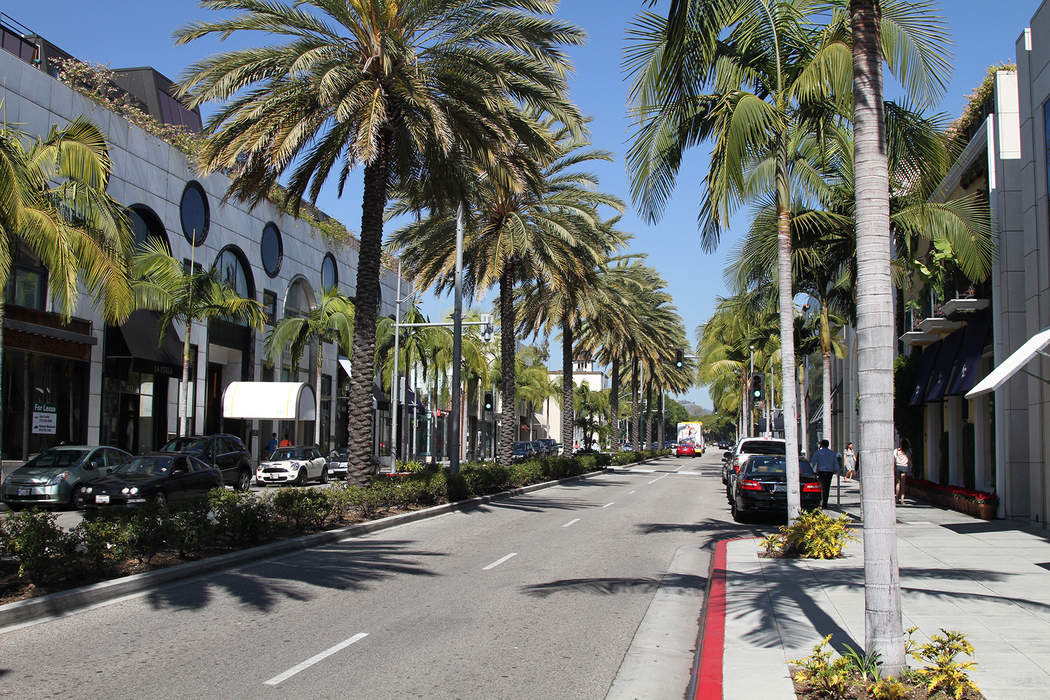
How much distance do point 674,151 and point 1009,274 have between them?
1062 cm

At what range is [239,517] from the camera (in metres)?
13.6

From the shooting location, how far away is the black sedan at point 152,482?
19922 millimetres

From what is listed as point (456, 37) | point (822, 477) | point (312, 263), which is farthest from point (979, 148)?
point (312, 263)

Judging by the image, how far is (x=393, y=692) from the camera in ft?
22.1

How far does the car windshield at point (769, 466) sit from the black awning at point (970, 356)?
4.31 metres

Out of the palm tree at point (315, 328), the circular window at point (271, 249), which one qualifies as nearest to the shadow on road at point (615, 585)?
the palm tree at point (315, 328)

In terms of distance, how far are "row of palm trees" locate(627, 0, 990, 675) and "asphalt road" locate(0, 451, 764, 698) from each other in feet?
9.89

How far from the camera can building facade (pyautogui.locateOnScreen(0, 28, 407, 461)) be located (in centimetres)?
2581

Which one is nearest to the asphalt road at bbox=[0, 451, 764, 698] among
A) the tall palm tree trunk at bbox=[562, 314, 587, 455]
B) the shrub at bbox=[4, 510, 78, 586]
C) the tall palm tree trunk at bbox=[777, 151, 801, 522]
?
the shrub at bbox=[4, 510, 78, 586]

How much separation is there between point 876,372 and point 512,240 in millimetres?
21530

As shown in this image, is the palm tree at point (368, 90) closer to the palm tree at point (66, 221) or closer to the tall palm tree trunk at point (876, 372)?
the palm tree at point (66, 221)

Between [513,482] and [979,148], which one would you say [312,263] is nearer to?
[513,482]

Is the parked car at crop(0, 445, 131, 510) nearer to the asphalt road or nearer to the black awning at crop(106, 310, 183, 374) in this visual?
the black awning at crop(106, 310, 183, 374)

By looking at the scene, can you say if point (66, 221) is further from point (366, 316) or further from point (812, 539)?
point (812, 539)
